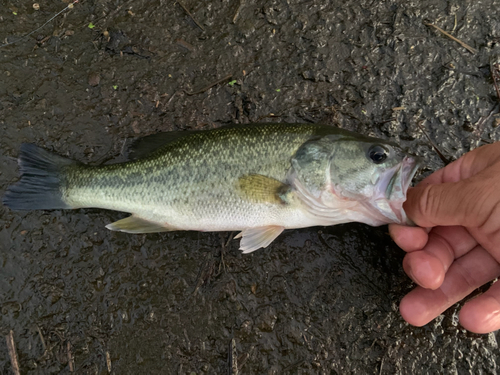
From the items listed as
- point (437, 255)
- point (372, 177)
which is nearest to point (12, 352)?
point (372, 177)

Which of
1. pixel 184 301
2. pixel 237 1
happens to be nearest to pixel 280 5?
pixel 237 1

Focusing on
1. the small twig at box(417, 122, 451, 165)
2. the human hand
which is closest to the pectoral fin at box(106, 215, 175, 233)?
the human hand

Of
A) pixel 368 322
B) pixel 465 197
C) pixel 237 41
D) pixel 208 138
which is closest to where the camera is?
pixel 465 197

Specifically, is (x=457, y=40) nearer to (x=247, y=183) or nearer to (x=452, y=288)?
(x=452, y=288)

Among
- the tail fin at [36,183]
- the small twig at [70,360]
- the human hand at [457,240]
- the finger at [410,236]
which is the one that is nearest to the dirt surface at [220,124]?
the small twig at [70,360]

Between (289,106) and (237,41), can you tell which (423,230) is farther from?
(237,41)

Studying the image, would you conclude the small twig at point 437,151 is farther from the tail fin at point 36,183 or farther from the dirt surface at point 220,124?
the tail fin at point 36,183

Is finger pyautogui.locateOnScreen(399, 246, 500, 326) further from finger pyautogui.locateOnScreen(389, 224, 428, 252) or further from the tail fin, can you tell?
the tail fin

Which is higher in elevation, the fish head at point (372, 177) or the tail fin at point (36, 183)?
the fish head at point (372, 177)
